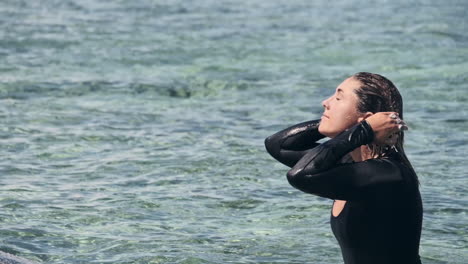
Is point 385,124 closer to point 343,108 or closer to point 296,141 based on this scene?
point 343,108

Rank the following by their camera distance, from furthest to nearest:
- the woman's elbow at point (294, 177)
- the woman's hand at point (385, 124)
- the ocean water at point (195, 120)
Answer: the ocean water at point (195, 120) < the woman's elbow at point (294, 177) < the woman's hand at point (385, 124)

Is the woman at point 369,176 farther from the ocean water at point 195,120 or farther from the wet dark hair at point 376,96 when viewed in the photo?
the ocean water at point 195,120

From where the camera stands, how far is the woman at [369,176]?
478 centimetres

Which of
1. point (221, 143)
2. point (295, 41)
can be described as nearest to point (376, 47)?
point (295, 41)

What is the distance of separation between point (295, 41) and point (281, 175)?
10229mm

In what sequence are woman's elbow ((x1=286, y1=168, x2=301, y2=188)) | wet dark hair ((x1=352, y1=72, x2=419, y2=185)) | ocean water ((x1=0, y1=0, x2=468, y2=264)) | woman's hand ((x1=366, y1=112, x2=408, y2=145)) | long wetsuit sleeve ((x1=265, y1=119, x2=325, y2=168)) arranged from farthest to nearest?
ocean water ((x1=0, y1=0, x2=468, y2=264)) < long wetsuit sleeve ((x1=265, y1=119, x2=325, y2=168)) < woman's elbow ((x1=286, y1=168, x2=301, y2=188)) < wet dark hair ((x1=352, y1=72, x2=419, y2=185)) < woman's hand ((x1=366, y1=112, x2=408, y2=145))

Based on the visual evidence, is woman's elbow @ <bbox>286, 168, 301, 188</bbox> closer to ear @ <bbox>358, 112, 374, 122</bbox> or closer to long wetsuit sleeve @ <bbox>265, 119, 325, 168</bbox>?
ear @ <bbox>358, 112, 374, 122</bbox>

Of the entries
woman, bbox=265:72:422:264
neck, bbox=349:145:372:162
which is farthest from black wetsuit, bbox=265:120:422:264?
neck, bbox=349:145:372:162

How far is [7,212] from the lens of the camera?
9.20 meters

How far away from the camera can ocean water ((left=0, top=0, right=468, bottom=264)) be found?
8.64m

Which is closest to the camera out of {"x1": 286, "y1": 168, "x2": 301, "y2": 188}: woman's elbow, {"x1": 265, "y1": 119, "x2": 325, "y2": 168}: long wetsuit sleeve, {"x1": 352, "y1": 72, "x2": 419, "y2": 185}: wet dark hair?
{"x1": 352, "y1": 72, "x2": 419, "y2": 185}: wet dark hair

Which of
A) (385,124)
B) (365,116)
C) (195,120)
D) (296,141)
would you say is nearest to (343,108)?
(365,116)

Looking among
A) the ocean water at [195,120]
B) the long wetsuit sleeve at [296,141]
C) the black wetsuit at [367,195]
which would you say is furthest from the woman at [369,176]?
the ocean water at [195,120]

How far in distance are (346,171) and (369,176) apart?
11 cm
